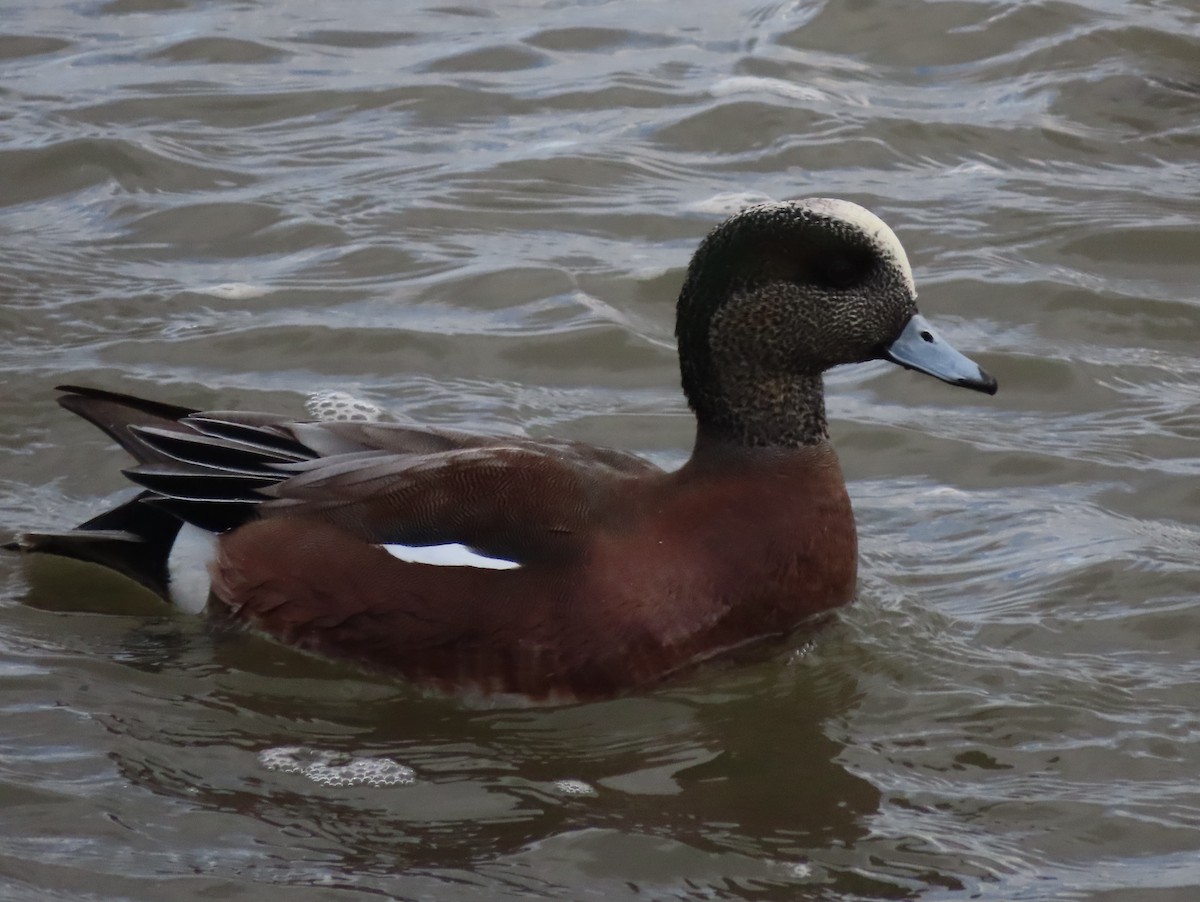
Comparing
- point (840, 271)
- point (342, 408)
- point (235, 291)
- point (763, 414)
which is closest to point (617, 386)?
point (342, 408)

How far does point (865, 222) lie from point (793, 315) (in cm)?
32

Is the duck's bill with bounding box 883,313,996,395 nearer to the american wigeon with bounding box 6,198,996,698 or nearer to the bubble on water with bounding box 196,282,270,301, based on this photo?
the american wigeon with bounding box 6,198,996,698

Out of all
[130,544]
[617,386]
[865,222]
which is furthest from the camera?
[617,386]

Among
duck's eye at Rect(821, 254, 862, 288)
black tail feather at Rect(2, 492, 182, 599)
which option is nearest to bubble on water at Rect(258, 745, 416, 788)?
black tail feather at Rect(2, 492, 182, 599)

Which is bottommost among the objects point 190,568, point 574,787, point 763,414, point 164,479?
point 574,787

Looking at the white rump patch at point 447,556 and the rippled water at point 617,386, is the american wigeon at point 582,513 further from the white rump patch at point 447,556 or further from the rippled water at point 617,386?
the rippled water at point 617,386

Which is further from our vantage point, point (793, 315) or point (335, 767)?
point (793, 315)

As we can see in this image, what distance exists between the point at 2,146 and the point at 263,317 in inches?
82.6

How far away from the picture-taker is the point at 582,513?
490 centimetres

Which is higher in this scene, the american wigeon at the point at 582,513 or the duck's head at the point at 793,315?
the duck's head at the point at 793,315

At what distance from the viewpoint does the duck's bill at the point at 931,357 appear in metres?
5.05

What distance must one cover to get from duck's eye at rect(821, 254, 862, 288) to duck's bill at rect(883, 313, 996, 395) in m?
0.21

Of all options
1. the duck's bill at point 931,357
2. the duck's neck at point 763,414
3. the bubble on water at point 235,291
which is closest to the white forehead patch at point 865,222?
A: the duck's bill at point 931,357

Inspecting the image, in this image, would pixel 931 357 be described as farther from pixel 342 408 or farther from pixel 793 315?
pixel 342 408
